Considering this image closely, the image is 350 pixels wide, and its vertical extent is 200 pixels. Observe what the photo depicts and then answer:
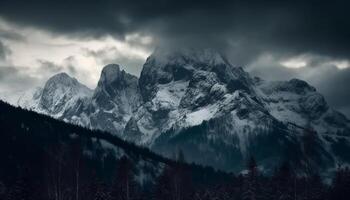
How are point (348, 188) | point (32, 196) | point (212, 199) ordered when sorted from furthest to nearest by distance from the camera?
point (212, 199), point (348, 188), point (32, 196)

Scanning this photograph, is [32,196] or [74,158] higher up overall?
[74,158]

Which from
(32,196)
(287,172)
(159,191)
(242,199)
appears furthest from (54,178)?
(287,172)

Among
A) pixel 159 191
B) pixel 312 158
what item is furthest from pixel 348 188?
pixel 159 191

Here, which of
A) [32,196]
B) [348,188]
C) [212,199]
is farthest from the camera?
[212,199]

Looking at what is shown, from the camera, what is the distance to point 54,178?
468ft

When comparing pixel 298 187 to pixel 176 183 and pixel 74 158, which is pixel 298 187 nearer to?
pixel 176 183

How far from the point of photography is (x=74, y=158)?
153 meters

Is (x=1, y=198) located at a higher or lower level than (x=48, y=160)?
lower

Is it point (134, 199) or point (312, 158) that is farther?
point (134, 199)

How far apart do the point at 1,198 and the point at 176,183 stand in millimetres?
40306

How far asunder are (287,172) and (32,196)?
62.2 m

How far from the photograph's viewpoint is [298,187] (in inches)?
6816

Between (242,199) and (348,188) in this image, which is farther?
(242,199)

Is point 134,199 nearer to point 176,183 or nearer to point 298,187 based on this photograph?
point 176,183
